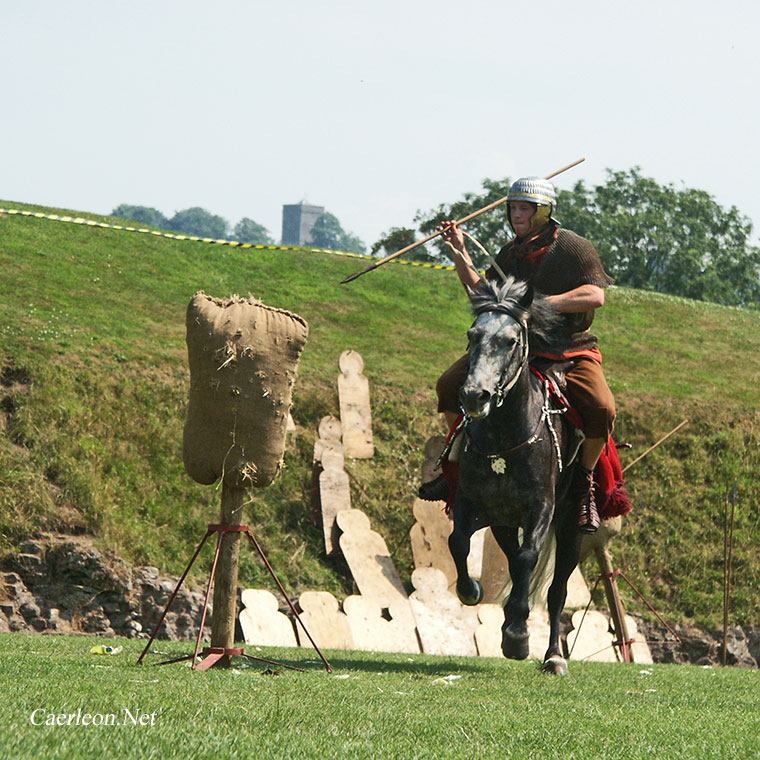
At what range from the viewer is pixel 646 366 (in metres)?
25.6

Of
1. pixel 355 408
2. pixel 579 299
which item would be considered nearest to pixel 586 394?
pixel 579 299

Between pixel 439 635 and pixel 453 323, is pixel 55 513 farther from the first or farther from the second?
pixel 453 323

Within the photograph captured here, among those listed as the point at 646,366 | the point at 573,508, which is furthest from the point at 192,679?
the point at 646,366

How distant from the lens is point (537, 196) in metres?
10.1

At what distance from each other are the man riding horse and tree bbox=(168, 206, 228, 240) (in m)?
128

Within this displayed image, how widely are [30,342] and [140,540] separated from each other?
4.47 meters

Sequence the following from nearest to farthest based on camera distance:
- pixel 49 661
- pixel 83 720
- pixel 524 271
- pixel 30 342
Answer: pixel 83 720 → pixel 49 661 → pixel 524 271 → pixel 30 342

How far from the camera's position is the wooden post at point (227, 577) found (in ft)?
27.2

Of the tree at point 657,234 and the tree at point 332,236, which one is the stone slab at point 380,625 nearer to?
the tree at point 657,234

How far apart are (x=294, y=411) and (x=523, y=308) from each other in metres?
10.7

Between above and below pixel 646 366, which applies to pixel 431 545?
below

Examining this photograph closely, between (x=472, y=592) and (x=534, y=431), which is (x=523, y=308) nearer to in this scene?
(x=534, y=431)

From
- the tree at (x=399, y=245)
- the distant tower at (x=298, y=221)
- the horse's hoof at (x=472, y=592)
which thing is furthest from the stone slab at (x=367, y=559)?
the distant tower at (x=298, y=221)

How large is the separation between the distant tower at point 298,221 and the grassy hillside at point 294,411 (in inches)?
5838
